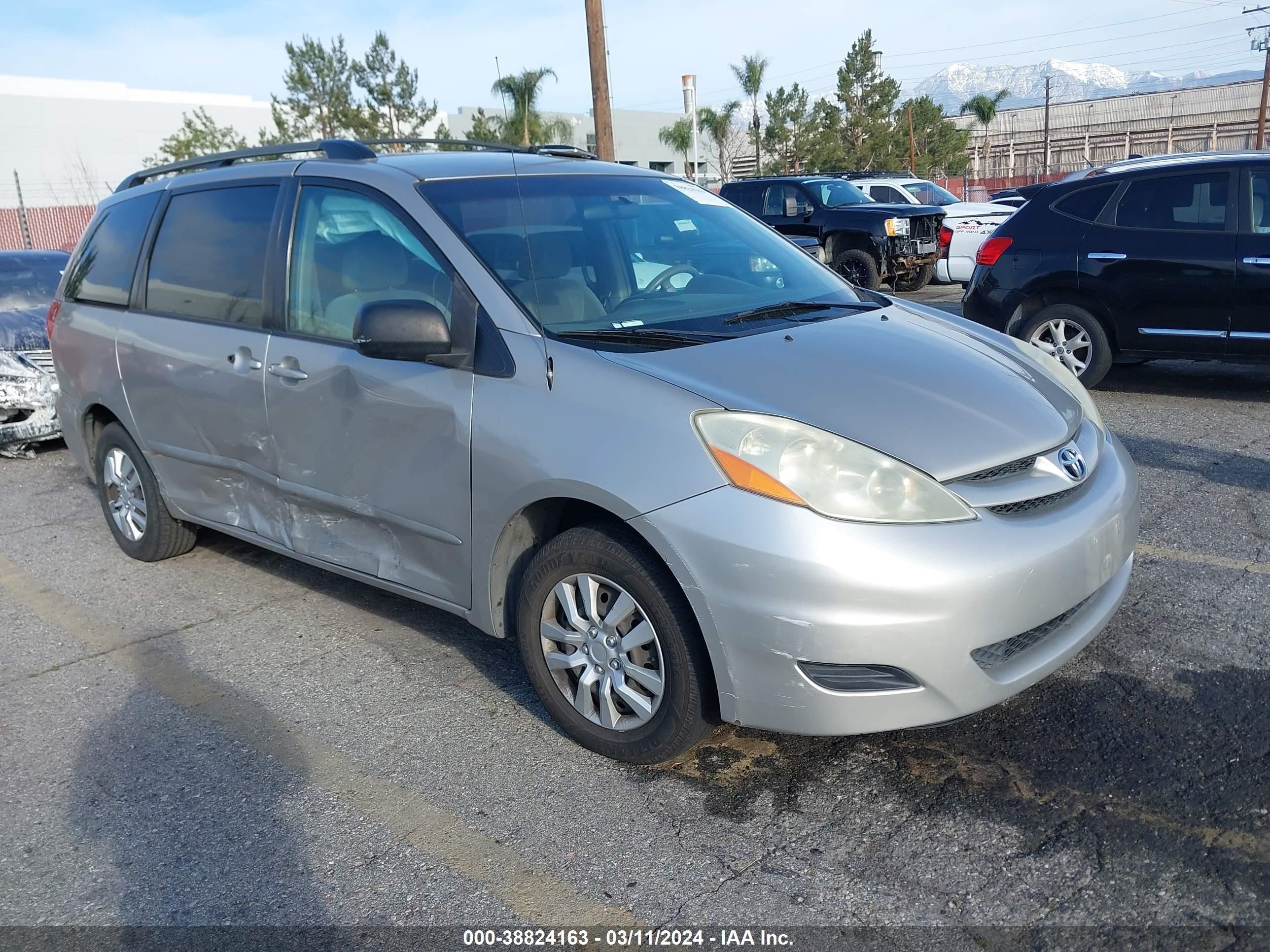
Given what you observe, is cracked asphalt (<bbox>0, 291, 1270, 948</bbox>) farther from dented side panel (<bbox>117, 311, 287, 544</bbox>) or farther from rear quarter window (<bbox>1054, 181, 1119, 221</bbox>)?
rear quarter window (<bbox>1054, 181, 1119, 221</bbox>)

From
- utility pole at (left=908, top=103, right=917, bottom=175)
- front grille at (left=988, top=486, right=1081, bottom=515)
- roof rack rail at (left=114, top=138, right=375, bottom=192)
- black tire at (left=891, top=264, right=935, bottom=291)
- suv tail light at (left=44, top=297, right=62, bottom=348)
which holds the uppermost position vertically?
utility pole at (left=908, top=103, right=917, bottom=175)

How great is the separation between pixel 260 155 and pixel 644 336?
2237 mm

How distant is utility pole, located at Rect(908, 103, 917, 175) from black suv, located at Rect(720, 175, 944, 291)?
29460 mm

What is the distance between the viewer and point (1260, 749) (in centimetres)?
302

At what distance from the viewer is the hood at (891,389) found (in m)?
2.90

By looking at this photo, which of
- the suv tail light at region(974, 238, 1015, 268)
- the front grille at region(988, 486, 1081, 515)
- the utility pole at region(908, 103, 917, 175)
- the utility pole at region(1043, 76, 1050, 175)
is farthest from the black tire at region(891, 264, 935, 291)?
the utility pole at region(1043, 76, 1050, 175)

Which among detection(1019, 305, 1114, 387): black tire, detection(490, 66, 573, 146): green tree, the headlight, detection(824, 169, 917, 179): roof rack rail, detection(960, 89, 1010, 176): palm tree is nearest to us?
the headlight

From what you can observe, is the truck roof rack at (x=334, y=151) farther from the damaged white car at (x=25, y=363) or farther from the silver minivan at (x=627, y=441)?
the damaged white car at (x=25, y=363)

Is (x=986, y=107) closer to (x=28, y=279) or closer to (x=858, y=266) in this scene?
(x=858, y=266)

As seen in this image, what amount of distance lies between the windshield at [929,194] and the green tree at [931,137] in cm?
2724

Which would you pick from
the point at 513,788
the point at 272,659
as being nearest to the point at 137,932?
the point at 513,788

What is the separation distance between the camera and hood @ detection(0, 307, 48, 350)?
844 cm

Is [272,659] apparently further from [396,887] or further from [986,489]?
[986,489]

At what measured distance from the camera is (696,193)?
454cm
